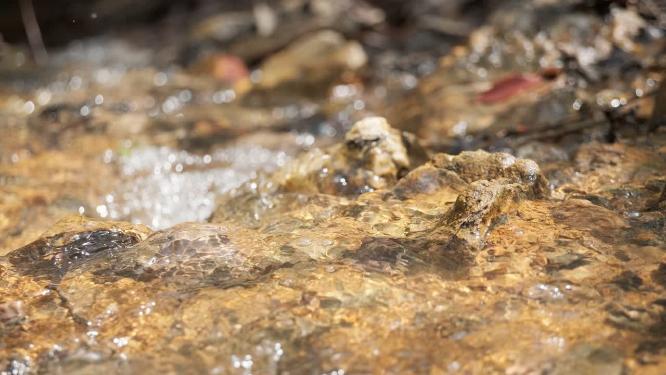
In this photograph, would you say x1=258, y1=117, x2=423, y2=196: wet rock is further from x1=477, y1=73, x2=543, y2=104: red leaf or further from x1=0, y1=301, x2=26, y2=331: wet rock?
x1=477, y1=73, x2=543, y2=104: red leaf

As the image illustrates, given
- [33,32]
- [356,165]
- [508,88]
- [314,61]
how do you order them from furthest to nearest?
[33,32], [314,61], [508,88], [356,165]

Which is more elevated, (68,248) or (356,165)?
(68,248)

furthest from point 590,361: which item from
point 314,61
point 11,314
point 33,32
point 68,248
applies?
point 33,32

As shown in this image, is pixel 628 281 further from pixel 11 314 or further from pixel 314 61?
pixel 314 61

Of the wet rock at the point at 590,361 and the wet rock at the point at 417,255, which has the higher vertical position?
the wet rock at the point at 417,255

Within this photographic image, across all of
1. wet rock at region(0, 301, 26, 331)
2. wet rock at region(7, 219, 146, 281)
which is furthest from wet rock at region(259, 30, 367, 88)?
wet rock at region(0, 301, 26, 331)

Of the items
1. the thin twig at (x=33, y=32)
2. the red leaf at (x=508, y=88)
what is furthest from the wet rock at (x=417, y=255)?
the thin twig at (x=33, y=32)

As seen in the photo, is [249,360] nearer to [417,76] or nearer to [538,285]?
[538,285]

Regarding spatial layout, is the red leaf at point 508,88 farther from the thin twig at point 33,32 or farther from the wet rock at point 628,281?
the thin twig at point 33,32

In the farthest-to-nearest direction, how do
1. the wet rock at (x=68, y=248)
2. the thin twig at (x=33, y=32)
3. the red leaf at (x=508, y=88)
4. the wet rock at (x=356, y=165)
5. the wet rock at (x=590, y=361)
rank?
the thin twig at (x=33, y=32) < the red leaf at (x=508, y=88) < the wet rock at (x=356, y=165) < the wet rock at (x=68, y=248) < the wet rock at (x=590, y=361)

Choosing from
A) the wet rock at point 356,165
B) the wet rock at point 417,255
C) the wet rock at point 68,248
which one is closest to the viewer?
the wet rock at point 417,255
